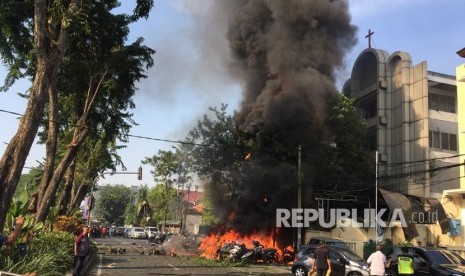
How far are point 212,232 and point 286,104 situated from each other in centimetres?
987

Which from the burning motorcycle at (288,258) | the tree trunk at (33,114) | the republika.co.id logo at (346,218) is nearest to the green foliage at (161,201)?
the republika.co.id logo at (346,218)

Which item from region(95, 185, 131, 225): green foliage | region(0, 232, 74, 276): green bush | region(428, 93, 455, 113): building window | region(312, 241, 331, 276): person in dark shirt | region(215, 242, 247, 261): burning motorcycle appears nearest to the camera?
region(0, 232, 74, 276): green bush

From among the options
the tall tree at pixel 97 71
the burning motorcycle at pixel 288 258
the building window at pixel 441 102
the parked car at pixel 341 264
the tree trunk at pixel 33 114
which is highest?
the building window at pixel 441 102

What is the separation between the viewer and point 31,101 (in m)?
10.6

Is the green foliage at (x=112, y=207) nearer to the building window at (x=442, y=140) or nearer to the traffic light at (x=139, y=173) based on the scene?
the traffic light at (x=139, y=173)

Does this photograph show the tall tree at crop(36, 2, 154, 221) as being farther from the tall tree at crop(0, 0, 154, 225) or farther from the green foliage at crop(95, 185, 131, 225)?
the green foliage at crop(95, 185, 131, 225)

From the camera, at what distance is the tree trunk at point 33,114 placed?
993cm

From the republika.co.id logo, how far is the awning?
58mm

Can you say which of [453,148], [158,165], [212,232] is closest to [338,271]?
[212,232]

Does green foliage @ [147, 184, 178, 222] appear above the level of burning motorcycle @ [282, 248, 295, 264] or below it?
above

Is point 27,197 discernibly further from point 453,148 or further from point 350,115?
point 453,148

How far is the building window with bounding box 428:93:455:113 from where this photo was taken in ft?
113

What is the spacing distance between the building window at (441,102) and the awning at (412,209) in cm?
1254

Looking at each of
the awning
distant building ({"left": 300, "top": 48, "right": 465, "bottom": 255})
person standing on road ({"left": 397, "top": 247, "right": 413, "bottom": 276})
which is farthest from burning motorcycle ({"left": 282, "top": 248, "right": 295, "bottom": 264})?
person standing on road ({"left": 397, "top": 247, "right": 413, "bottom": 276})
